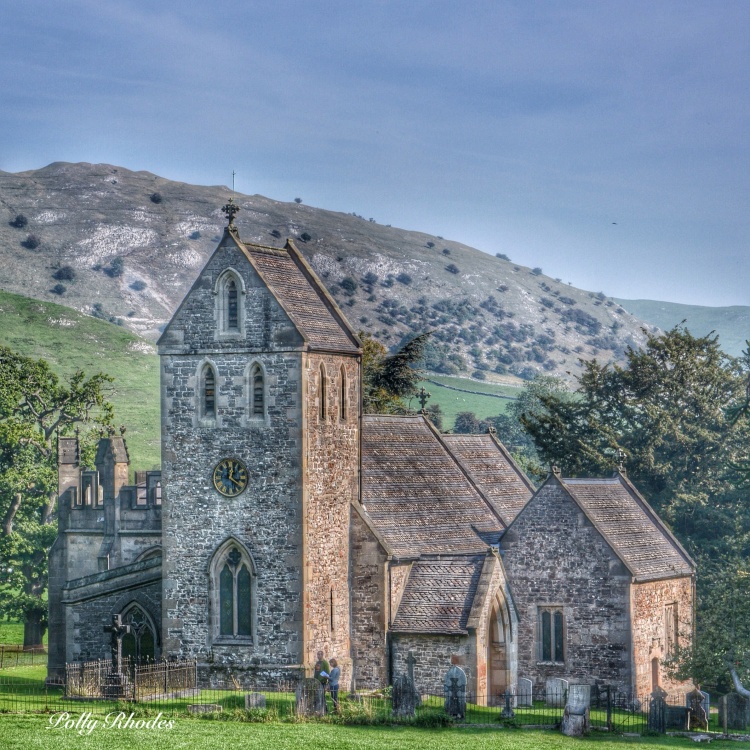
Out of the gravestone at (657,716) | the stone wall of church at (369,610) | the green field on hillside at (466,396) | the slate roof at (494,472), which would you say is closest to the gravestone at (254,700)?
the stone wall of church at (369,610)

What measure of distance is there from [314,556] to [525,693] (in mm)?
7049

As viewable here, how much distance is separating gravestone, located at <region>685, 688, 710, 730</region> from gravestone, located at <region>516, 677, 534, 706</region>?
16.1ft

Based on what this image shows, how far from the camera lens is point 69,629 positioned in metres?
43.0

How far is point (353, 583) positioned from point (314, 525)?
2567 mm

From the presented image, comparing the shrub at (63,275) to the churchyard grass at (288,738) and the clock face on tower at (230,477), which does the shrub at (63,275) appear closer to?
the clock face on tower at (230,477)

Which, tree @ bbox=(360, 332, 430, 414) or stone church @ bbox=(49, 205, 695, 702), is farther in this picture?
tree @ bbox=(360, 332, 430, 414)

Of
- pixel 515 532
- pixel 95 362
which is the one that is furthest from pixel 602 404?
pixel 95 362

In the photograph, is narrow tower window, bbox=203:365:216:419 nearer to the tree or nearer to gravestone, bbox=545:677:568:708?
gravestone, bbox=545:677:568:708

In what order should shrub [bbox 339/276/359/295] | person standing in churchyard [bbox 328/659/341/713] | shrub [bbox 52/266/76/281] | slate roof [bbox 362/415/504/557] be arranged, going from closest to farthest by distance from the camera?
person standing in churchyard [bbox 328/659/341/713] < slate roof [bbox 362/415/504/557] < shrub [bbox 52/266/76/281] < shrub [bbox 339/276/359/295]

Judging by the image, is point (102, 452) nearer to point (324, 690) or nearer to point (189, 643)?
point (189, 643)

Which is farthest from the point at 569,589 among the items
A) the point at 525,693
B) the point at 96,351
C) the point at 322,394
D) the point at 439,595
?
the point at 96,351

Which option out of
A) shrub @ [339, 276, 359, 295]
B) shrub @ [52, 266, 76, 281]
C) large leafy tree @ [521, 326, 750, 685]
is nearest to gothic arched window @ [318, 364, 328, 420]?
large leafy tree @ [521, 326, 750, 685]

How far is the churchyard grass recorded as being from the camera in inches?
1196

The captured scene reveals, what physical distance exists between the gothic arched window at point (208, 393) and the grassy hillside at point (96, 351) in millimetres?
66219
